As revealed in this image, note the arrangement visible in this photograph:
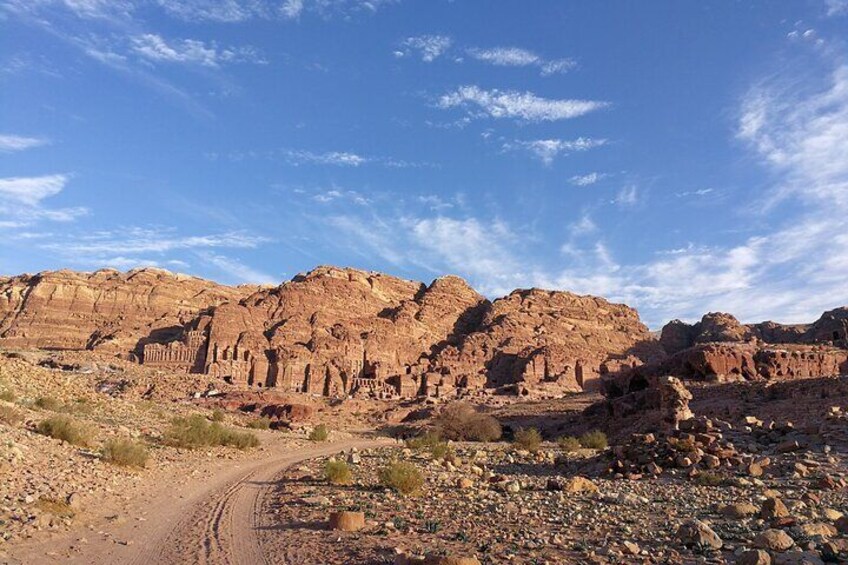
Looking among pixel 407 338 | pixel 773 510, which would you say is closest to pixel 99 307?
pixel 407 338

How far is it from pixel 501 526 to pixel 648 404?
24.2 meters

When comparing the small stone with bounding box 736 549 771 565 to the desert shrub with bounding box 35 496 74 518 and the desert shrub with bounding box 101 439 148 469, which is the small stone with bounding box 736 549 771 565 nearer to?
the desert shrub with bounding box 35 496 74 518

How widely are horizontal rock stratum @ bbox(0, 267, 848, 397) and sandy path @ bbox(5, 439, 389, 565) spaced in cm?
4828

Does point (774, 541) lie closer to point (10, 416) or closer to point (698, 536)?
point (698, 536)

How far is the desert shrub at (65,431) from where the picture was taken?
13.8m

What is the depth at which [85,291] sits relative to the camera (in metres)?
80.2

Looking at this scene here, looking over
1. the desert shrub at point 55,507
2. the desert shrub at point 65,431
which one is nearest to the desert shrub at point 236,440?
the desert shrub at point 65,431

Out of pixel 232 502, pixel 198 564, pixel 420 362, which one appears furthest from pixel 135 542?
pixel 420 362

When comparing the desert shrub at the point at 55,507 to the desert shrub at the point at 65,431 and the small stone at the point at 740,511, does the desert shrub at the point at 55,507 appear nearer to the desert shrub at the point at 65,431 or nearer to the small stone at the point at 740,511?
the desert shrub at the point at 65,431

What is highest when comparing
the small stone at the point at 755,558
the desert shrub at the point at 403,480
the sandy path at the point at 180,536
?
the small stone at the point at 755,558

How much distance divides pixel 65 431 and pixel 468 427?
24.9m

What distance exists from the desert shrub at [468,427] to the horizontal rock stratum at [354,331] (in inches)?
917

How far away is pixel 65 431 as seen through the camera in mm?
13883

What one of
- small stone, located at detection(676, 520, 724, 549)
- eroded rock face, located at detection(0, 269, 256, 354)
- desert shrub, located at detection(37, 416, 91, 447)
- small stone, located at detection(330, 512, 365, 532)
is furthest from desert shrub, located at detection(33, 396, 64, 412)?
eroded rock face, located at detection(0, 269, 256, 354)
